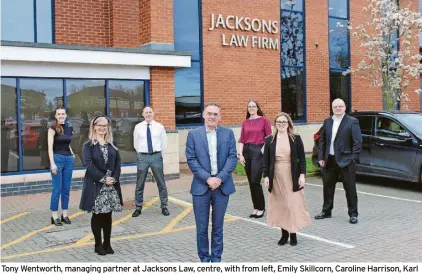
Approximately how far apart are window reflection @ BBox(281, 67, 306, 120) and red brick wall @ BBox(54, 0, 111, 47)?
6.40m

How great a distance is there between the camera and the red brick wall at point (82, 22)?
12477 millimetres

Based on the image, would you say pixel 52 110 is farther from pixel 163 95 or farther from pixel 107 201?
pixel 107 201

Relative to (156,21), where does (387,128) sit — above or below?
below

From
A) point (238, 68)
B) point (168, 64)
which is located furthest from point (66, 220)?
point (238, 68)

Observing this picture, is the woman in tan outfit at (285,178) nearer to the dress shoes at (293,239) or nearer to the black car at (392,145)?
the dress shoes at (293,239)

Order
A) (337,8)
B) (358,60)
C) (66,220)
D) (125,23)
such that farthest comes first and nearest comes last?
(358,60) < (337,8) < (125,23) < (66,220)

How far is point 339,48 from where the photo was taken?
18.2m

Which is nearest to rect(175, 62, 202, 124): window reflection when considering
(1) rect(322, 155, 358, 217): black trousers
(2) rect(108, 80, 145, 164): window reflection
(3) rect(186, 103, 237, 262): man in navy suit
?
(2) rect(108, 80, 145, 164): window reflection

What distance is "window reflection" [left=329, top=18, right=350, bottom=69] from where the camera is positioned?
17.9m

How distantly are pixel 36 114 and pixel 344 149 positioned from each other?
259 inches

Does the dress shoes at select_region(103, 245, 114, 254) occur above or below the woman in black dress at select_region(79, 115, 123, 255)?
below

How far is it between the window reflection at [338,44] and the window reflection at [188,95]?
19.4 ft

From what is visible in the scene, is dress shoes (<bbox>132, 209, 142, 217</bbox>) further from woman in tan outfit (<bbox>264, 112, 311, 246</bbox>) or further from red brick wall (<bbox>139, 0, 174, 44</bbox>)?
red brick wall (<bbox>139, 0, 174, 44</bbox>)
